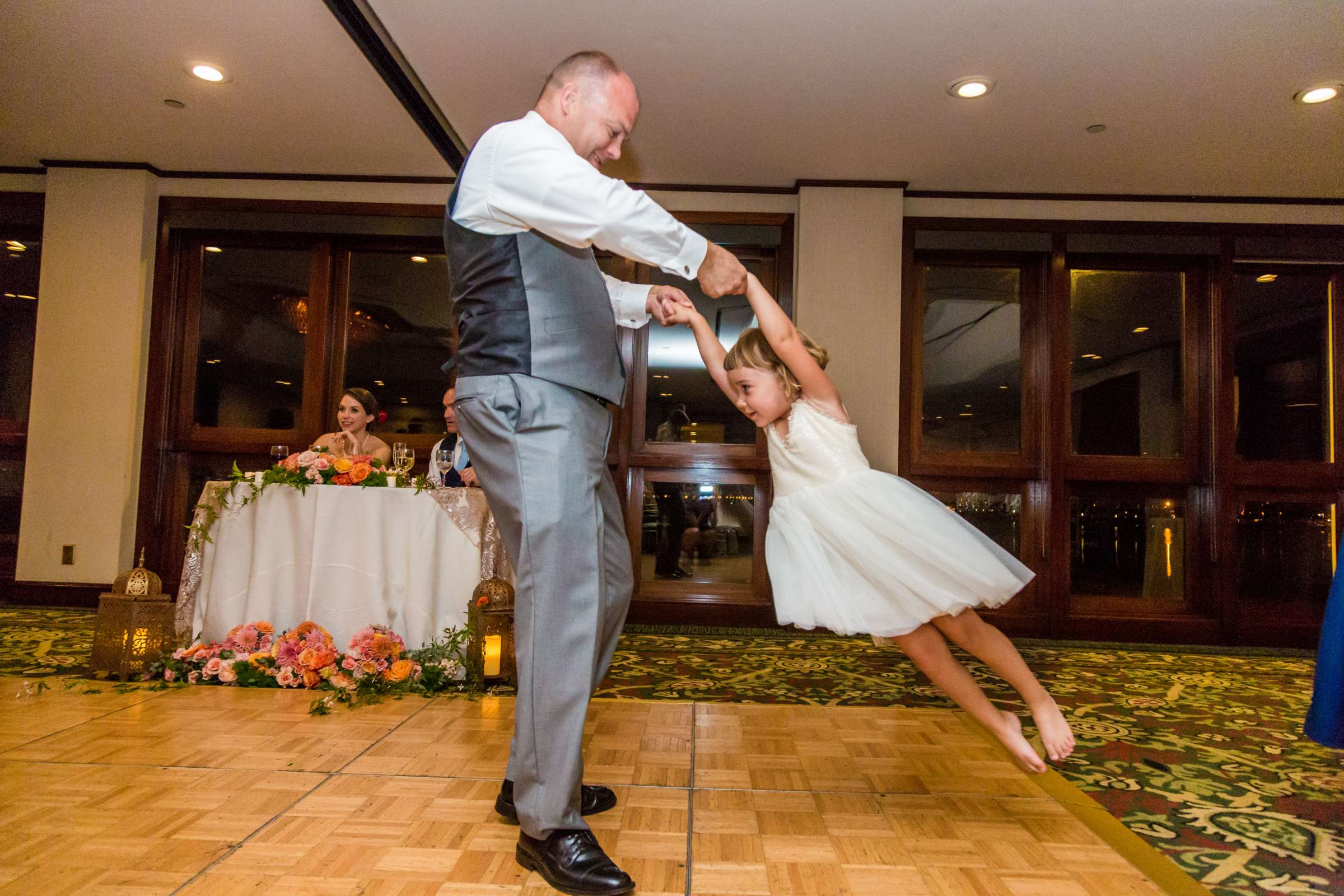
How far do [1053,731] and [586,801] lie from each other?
1.08 metres

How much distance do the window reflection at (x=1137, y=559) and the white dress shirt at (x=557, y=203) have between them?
433 centimetres

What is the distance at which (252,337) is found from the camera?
17.1ft

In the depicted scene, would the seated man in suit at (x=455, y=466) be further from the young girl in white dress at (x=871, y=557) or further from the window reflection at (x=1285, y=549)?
the window reflection at (x=1285, y=549)

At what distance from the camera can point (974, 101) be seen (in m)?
3.94

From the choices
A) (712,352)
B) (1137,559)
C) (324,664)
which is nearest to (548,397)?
(712,352)

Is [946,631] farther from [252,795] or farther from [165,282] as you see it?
[165,282]

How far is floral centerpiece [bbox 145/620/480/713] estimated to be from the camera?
281 cm

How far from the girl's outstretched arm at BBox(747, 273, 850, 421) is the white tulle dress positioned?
0.16 ft

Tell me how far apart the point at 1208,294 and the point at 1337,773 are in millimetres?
3602

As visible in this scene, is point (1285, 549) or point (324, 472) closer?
point (324, 472)

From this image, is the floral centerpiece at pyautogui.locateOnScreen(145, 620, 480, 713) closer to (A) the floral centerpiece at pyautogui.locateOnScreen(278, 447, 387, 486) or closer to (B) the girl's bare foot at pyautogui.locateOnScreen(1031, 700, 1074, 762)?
(A) the floral centerpiece at pyautogui.locateOnScreen(278, 447, 387, 486)

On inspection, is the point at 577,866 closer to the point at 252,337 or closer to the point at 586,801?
the point at 586,801

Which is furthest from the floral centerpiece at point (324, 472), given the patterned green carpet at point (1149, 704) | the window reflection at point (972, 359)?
the window reflection at point (972, 359)

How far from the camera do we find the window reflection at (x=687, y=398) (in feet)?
16.5
